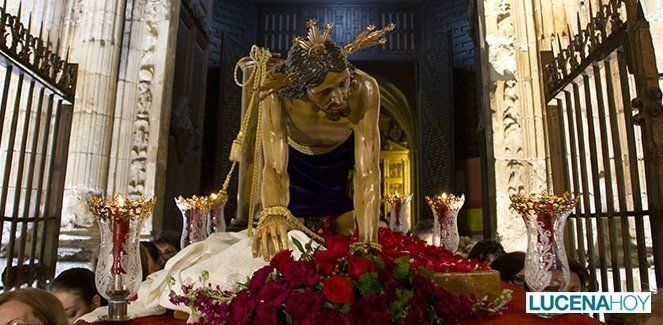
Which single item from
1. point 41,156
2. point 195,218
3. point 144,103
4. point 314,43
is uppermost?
point 144,103

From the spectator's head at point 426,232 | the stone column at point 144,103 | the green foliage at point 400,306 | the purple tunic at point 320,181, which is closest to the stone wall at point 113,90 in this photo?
the stone column at point 144,103

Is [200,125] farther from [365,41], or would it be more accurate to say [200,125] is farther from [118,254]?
[118,254]

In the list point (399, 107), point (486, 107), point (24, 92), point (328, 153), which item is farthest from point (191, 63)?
point (399, 107)

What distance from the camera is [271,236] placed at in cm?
173

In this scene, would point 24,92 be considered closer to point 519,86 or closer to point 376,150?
point 376,150

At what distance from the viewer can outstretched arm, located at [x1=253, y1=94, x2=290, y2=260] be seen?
173cm

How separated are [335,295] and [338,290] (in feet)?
0.05

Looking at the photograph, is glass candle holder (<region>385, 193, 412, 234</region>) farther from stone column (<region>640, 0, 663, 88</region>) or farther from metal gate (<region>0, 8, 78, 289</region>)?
metal gate (<region>0, 8, 78, 289</region>)

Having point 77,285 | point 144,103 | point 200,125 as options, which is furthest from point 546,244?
point 200,125

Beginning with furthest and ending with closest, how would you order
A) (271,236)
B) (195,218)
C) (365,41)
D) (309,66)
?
1. (195,218)
2. (365,41)
3. (309,66)
4. (271,236)

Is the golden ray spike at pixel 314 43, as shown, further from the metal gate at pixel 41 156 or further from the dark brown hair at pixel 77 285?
the metal gate at pixel 41 156

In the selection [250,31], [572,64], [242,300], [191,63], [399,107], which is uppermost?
[250,31]

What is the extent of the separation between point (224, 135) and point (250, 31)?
2.64 metres

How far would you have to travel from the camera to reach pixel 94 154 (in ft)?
13.7
